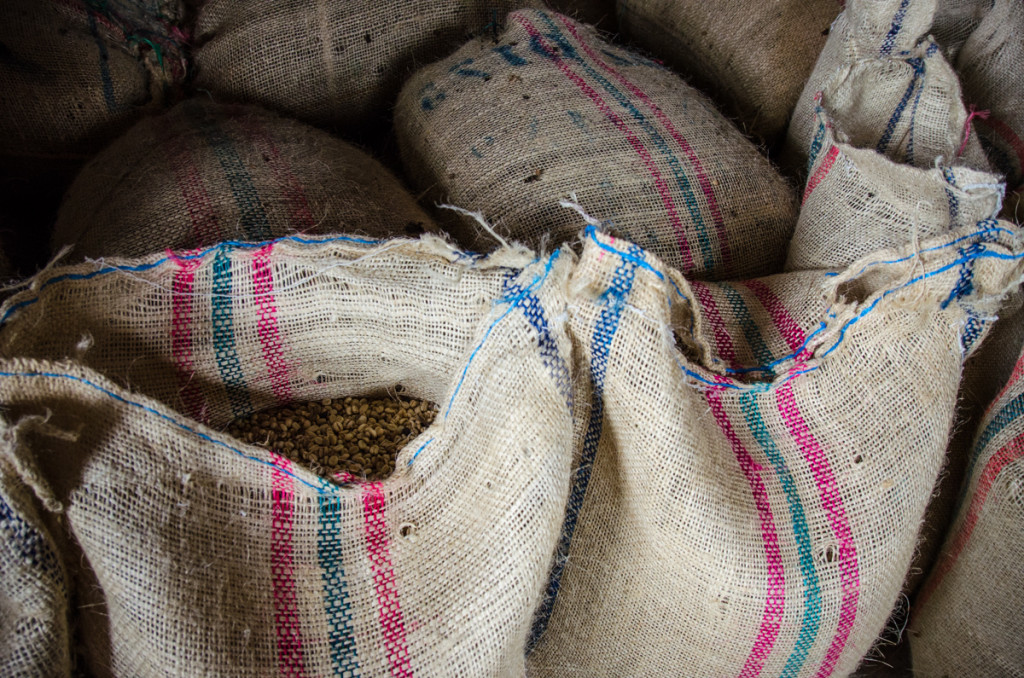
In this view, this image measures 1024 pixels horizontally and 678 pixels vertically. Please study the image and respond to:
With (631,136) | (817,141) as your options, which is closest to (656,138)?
(631,136)

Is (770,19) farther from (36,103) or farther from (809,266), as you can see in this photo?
(36,103)

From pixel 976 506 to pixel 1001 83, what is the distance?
614 mm

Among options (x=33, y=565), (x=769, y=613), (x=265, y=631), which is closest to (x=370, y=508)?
(x=265, y=631)

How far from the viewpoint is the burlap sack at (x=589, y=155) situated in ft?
3.01

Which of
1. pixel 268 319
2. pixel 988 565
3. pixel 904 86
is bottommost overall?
pixel 988 565

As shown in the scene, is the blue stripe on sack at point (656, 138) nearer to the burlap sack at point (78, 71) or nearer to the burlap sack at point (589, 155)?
the burlap sack at point (589, 155)

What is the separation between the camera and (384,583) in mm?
669

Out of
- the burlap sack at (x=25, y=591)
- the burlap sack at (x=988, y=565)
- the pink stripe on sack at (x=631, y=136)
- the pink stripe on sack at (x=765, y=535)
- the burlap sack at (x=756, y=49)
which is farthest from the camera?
the burlap sack at (x=756, y=49)

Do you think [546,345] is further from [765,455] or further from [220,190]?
[220,190]

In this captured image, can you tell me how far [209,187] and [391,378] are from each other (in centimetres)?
31

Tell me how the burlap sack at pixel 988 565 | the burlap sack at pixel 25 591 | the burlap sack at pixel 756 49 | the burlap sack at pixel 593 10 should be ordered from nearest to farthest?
the burlap sack at pixel 25 591 < the burlap sack at pixel 988 565 < the burlap sack at pixel 756 49 < the burlap sack at pixel 593 10

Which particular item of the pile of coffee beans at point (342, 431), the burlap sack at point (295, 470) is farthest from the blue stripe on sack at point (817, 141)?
the pile of coffee beans at point (342, 431)

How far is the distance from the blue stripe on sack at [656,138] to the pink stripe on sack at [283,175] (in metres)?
0.41

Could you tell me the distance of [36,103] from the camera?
1020 mm
